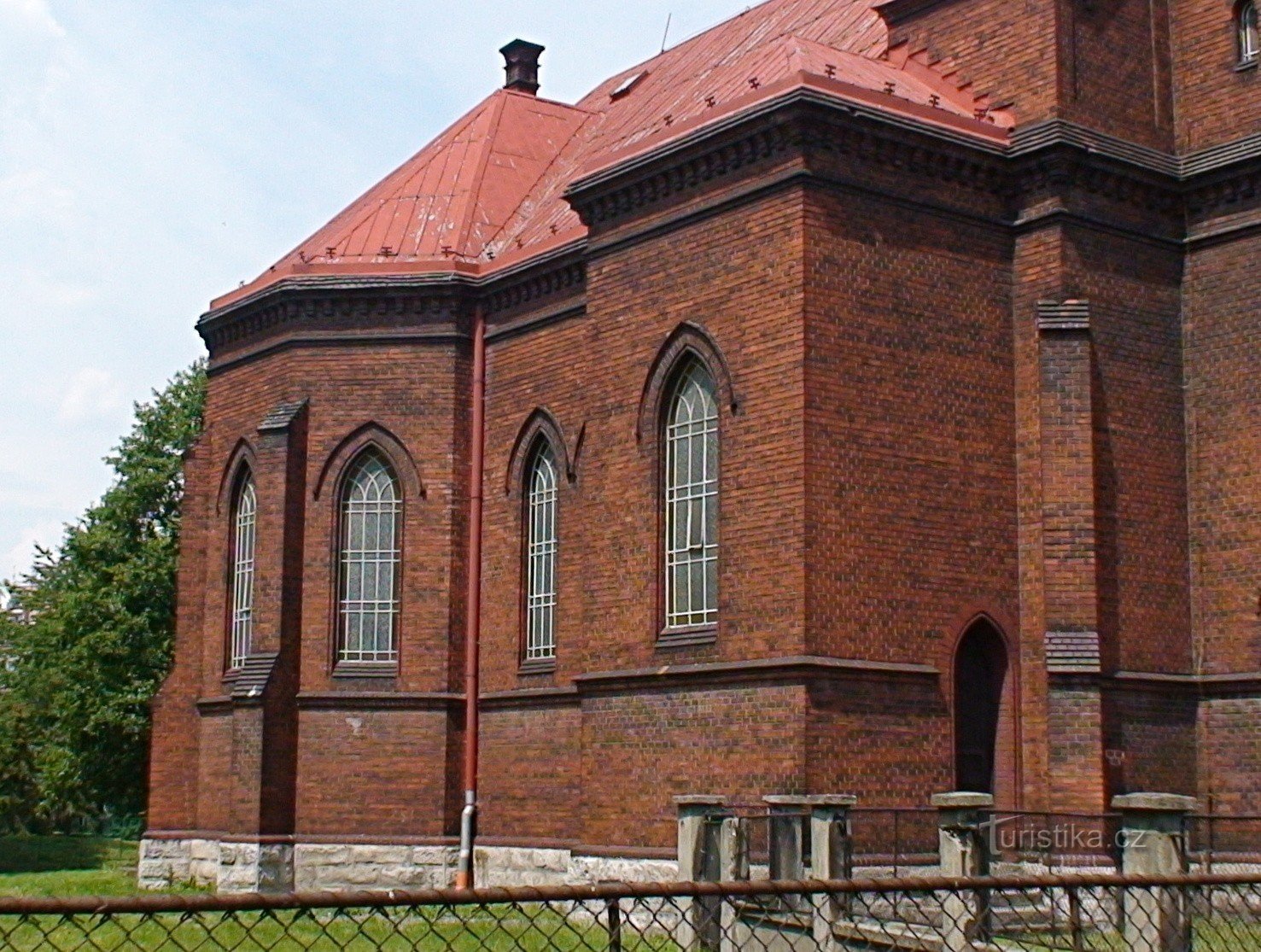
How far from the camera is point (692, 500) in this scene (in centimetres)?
1783

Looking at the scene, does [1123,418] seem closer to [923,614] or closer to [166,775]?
[923,614]

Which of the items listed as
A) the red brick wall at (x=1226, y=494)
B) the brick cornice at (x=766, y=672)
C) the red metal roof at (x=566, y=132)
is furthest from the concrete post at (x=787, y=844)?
the red metal roof at (x=566, y=132)

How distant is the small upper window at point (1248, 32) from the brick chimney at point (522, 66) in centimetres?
1284

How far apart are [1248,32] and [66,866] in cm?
3265

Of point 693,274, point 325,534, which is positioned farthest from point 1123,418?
point 325,534

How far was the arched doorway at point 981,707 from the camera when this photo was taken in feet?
56.5

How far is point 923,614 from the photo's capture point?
1684 cm

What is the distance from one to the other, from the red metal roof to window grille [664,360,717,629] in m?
2.66

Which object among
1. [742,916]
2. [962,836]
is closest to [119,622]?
[962,836]

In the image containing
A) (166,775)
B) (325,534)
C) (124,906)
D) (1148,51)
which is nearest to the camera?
(124,906)

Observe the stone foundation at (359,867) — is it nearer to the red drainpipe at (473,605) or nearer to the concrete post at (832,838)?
the red drainpipe at (473,605)

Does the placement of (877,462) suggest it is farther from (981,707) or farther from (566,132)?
(566,132)

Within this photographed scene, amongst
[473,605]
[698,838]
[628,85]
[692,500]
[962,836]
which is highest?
[628,85]

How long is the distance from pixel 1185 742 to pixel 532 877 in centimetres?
787
